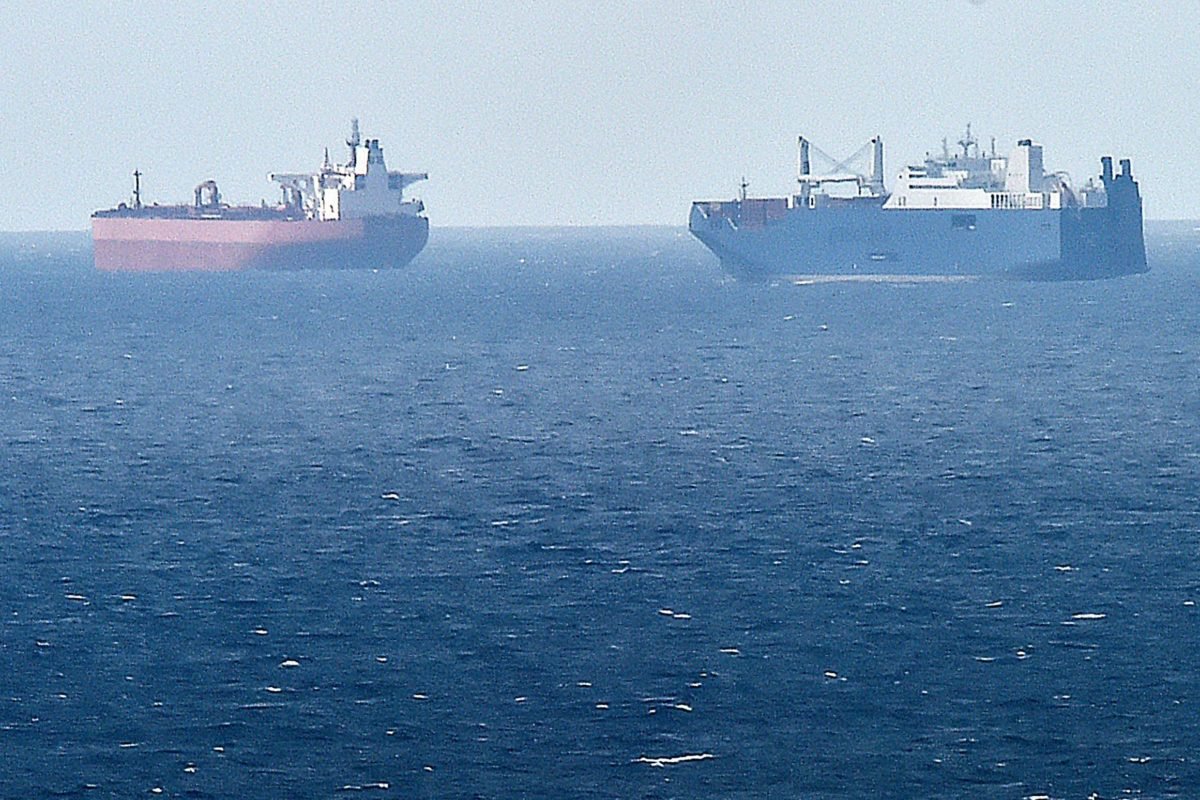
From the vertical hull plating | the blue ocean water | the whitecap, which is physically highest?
the vertical hull plating

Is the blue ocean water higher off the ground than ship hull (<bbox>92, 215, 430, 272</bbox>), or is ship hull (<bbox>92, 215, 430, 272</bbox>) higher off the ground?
ship hull (<bbox>92, 215, 430, 272</bbox>)

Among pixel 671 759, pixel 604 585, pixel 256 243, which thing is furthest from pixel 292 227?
pixel 671 759

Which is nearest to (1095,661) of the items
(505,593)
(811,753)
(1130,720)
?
(1130,720)

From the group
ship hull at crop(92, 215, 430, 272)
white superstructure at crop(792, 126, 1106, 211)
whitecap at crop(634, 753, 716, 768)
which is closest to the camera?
whitecap at crop(634, 753, 716, 768)

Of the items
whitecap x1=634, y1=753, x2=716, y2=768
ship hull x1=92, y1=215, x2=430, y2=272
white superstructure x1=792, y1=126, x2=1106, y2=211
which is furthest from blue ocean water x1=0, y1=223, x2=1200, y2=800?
ship hull x1=92, y1=215, x2=430, y2=272

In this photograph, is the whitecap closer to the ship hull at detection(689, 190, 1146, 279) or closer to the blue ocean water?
the blue ocean water

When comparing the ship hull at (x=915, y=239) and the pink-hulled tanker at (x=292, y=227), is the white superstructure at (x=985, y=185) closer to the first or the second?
the ship hull at (x=915, y=239)

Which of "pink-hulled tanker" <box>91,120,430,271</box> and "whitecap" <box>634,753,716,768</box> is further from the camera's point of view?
"pink-hulled tanker" <box>91,120,430,271</box>

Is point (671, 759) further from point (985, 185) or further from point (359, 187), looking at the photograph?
point (359, 187)
